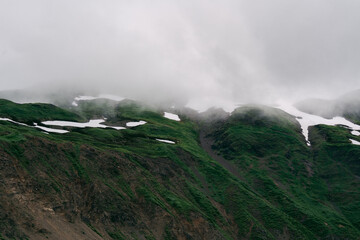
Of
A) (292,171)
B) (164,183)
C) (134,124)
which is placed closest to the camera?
(164,183)

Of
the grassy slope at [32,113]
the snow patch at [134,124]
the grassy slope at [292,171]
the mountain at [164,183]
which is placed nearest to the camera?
the mountain at [164,183]

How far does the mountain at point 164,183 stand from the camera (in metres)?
65.6

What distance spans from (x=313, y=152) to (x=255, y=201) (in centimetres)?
7639

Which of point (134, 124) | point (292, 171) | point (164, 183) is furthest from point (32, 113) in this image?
point (292, 171)

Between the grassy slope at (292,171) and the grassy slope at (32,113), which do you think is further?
the grassy slope at (32,113)

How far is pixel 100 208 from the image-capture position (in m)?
72.6

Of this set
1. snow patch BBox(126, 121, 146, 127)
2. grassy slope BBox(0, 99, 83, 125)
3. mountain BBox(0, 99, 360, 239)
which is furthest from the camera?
snow patch BBox(126, 121, 146, 127)

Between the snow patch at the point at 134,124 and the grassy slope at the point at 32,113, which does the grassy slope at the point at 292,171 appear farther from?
the grassy slope at the point at 32,113

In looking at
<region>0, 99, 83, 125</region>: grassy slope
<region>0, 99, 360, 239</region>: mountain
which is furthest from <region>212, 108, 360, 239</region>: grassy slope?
<region>0, 99, 83, 125</region>: grassy slope

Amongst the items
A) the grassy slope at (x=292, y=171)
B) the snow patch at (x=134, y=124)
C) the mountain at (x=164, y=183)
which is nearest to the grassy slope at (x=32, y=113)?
the mountain at (x=164, y=183)

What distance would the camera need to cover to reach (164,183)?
9719 centimetres

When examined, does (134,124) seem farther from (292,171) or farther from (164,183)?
(292,171)

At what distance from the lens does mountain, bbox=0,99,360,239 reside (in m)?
65.6

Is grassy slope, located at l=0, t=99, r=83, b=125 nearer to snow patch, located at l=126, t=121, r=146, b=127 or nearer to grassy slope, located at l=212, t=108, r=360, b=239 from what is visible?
snow patch, located at l=126, t=121, r=146, b=127
